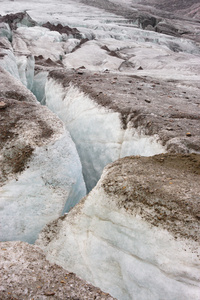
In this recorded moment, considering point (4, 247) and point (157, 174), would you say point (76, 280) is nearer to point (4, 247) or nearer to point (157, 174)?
point (4, 247)

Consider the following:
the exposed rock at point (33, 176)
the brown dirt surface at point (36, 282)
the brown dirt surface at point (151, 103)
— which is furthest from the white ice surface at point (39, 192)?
the brown dirt surface at point (151, 103)

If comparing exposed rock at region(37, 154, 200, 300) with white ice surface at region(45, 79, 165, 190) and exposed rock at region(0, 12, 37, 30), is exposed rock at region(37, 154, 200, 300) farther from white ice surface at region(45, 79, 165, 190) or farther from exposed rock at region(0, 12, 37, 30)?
exposed rock at region(0, 12, 37, 30)

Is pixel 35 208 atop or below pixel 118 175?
below

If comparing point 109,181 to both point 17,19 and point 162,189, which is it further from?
point 17,19

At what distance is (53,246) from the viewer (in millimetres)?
2865

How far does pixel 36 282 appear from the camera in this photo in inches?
83.4

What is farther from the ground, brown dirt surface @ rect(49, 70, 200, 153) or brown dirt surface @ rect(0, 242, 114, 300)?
brown dirt surface @ rect(49, 70, 200, 153)

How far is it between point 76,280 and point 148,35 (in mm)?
25070

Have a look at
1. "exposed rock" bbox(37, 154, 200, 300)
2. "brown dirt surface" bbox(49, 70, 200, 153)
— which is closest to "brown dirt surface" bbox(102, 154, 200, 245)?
"exposed rock" bbox(37, 154, 200, 300)

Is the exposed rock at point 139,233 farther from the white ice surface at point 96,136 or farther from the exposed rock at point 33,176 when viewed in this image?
the white ice surface at point 96,136

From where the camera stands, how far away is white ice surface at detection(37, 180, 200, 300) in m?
2.08

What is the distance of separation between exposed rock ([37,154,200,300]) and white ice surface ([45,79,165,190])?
3.45 ft

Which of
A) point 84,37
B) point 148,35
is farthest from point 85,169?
point 148,35

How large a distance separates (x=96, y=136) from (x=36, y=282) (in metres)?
2.98
